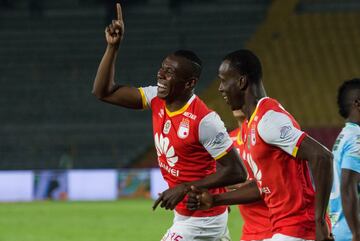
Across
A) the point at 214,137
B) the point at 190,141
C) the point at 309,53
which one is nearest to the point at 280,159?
the point at 214,137

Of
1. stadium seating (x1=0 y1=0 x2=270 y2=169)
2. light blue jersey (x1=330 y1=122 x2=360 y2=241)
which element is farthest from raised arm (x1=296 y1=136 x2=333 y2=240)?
stadium seating (x1=0 y1=0 x2=270 y2=169)

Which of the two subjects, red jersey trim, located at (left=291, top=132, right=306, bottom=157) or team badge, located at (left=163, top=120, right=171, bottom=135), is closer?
red jersey trim, located at (left=291, top=132, right=306, bottom=157)

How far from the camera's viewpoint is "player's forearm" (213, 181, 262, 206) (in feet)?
16.5

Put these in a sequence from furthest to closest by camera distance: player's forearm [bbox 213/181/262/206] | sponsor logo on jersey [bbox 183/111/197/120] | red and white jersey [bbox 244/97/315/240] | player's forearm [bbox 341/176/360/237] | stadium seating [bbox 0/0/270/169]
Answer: stadium seating [bbox 0/0/270/169] → sponsor logo on jersey [bbox 183/111/197/120] → player's forearm [bbox 341/176/360/237] → player's forearm [bbox 213/181/262/206] → red and white jersey [bbox 244/97/315/240]

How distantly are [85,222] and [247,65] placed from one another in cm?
1219

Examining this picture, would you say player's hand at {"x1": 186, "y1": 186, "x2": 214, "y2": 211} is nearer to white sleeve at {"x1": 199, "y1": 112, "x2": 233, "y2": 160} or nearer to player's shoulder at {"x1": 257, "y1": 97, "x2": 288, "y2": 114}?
player's shoulder at {"x1": 257, "y1": 97, "x2": 288, "y2": 114}

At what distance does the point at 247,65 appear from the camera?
4824mm

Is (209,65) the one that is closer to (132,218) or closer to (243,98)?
(132,218)

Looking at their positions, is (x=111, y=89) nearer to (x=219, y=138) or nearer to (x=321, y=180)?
(x=219, y=138)

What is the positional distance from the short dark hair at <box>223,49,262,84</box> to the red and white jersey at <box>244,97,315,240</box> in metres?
0.21

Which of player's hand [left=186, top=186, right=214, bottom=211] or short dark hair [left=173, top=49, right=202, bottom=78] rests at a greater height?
short dark hair [left=173, top=49, right=202, bottom=78]

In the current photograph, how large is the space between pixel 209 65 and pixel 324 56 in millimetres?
4114

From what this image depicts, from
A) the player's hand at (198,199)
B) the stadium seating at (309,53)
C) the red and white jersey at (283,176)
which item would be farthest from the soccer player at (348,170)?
the stadium seating at (309,53)

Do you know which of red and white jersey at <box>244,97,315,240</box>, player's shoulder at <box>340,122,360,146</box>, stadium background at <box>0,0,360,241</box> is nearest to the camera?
red and white jersey at <box>244,97,315,240</box>
